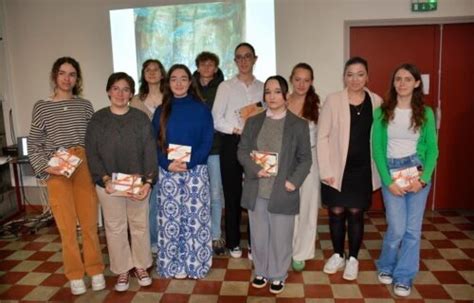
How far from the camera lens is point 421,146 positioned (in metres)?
2.79

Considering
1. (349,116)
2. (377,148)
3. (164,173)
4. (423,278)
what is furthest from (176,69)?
(423,278)

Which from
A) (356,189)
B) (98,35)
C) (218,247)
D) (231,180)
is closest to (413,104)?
(356,189)

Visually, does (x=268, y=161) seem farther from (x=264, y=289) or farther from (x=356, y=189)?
(x=264, y=289)

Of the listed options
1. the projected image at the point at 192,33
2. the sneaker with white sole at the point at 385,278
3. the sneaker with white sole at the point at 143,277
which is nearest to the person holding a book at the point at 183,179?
the sneaker with white sole at the point at 143,277

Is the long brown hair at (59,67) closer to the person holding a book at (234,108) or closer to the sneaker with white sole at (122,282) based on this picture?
the person holding a book at (234,108)

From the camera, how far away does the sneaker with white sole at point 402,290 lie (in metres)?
2.82

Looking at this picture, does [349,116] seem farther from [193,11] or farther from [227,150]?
[193,11]

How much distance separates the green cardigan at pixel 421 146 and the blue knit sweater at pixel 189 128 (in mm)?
1172

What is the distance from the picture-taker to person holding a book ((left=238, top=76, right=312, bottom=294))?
2.75 metres

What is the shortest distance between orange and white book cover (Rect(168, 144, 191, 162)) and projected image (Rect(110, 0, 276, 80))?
179cm

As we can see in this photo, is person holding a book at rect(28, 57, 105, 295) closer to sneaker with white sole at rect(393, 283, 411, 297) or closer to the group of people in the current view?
the group of people

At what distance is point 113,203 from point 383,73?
Result: 315 centimetres

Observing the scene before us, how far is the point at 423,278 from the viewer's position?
3086 mm

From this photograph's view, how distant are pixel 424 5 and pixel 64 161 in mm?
3693
